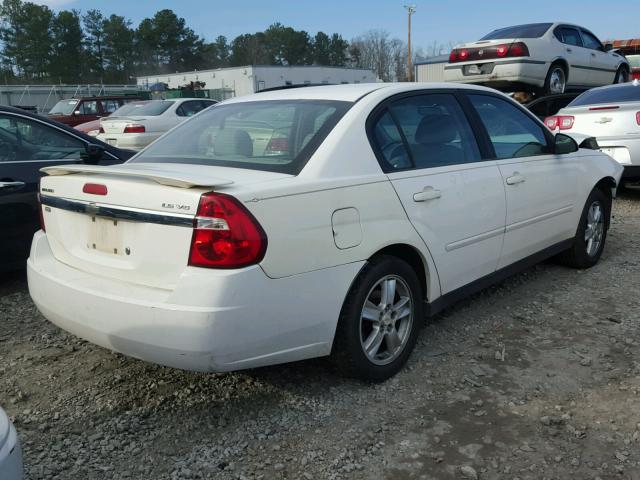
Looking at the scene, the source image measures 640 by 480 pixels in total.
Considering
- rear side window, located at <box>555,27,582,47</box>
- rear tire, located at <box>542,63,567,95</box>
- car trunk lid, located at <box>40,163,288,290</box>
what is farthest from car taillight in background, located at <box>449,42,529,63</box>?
car trunk lid, located at <box>40,163,288,290</box>

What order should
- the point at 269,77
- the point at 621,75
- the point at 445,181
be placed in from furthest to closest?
1. the point at 269,77
2. the point at 621,75
3. the point at 445,181

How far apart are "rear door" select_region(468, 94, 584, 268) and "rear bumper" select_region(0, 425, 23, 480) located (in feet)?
10.1

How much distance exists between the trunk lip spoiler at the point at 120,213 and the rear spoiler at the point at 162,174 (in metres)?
0.13

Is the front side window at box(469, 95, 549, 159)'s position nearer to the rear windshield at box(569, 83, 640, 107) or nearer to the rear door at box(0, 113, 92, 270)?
the rear door at box(0, 113, 92, 270)

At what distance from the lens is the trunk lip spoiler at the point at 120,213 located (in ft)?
8.28

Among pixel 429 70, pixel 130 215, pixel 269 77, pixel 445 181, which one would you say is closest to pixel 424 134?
pixel 445 181

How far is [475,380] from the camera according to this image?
10.7 ft

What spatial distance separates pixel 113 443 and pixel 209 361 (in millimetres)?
657

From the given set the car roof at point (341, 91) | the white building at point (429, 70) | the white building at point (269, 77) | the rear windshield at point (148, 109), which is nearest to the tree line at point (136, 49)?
the white building at point (269, 77)

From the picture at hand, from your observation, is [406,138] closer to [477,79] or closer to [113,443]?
[113,443]

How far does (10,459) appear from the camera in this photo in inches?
70.6

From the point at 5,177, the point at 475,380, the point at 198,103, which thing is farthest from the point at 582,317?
the point at 198,103

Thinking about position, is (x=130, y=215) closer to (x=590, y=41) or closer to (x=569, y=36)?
(x=569, y=36)

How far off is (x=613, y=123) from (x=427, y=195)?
5.29m
